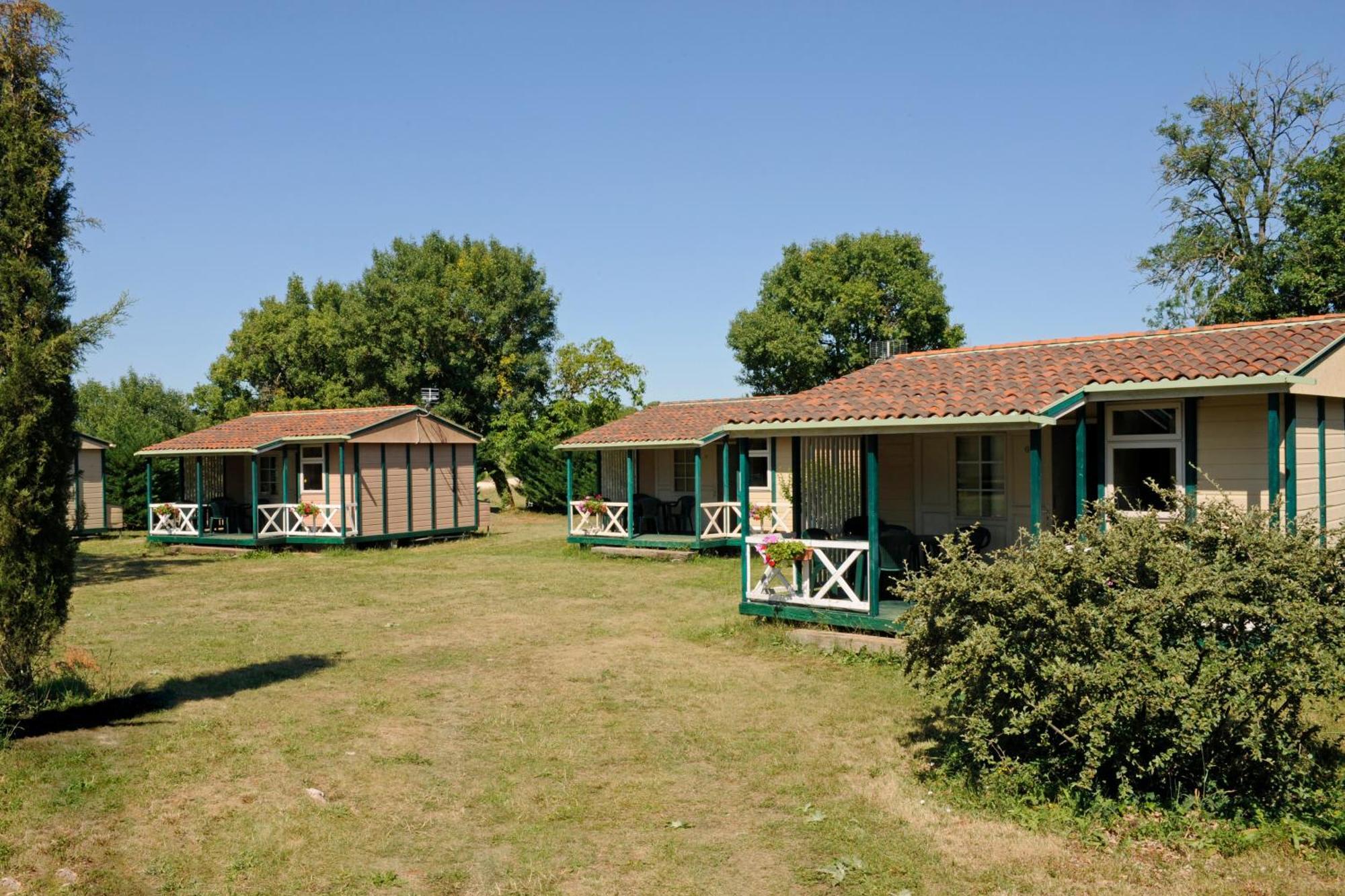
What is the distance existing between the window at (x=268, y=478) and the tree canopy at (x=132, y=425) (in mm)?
4461

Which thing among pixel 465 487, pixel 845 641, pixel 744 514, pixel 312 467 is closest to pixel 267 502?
pixel 312 467

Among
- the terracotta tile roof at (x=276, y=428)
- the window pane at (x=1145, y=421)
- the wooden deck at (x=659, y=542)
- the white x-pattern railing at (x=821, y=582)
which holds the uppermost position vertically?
the terracotta tile roof at (x=276, y=428)

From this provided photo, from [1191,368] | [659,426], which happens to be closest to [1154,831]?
[1191,368]

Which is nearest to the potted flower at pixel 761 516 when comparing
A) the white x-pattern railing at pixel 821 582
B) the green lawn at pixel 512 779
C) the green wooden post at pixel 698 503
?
the green wooden post at pixel 698 503

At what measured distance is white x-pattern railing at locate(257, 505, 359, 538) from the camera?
908 inches

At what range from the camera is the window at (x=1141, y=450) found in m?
10.1

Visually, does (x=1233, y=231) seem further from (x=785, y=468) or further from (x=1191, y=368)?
(x=1191, y=368)

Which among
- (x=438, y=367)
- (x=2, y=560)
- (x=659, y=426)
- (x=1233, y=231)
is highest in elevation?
(x=1233, y=231)

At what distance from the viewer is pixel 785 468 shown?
20.2 meters

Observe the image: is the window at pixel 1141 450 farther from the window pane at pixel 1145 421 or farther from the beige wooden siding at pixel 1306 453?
the beige wooden siding at pixel 1306 453

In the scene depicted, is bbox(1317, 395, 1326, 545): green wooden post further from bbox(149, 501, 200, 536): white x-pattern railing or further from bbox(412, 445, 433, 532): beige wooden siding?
bbox(149, 501, 200, 536): white x-pattern railing

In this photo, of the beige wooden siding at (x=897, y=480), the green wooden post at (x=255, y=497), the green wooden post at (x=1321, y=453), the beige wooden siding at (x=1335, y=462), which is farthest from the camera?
the green wooden post at (x=255, y=497)

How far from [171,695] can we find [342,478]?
1402 centimetres

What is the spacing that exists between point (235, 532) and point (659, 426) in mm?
11636
